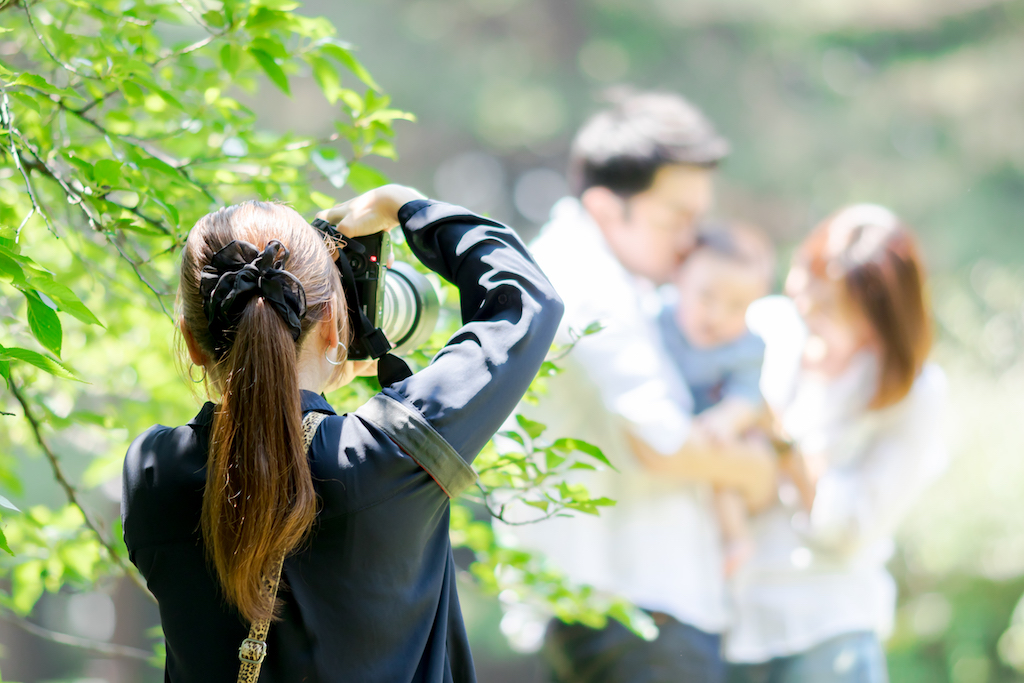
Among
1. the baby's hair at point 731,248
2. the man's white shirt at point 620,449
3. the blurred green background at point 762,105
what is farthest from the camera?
the blurred green background at point 762,105

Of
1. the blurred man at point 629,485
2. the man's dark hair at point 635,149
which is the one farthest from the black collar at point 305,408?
the man's dark hair at point 635,149

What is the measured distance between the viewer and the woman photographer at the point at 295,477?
1.79 ft

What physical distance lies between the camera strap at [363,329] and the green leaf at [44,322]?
204mm

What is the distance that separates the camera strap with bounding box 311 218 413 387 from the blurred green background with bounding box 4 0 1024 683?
3482 millimetres

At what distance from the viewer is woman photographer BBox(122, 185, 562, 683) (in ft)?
1.79

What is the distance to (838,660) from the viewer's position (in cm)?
181

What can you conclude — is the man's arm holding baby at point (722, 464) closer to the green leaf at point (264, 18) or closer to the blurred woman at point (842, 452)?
the blurred woman at point (842, 452)

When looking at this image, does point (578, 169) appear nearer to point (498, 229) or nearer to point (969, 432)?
point (498, 229)

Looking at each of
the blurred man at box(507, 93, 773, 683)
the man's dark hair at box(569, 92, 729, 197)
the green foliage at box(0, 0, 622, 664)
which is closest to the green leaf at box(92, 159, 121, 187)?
the green foliage at box(0, 0, 622, 664)

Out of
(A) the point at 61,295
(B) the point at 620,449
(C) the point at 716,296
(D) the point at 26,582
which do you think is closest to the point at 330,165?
(A) the point at 61,295

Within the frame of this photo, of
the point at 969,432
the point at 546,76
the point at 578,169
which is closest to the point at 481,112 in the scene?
the point at 546,76

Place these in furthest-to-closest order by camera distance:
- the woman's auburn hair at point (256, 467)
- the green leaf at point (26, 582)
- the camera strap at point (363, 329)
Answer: the green leaf at point (26, 582) → the camera strap at point (363, 329) → the woman's auburn hair at point (256, 467)

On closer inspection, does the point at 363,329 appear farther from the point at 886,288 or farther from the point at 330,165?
the point at 886,288

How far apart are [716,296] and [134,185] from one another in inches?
67.7
